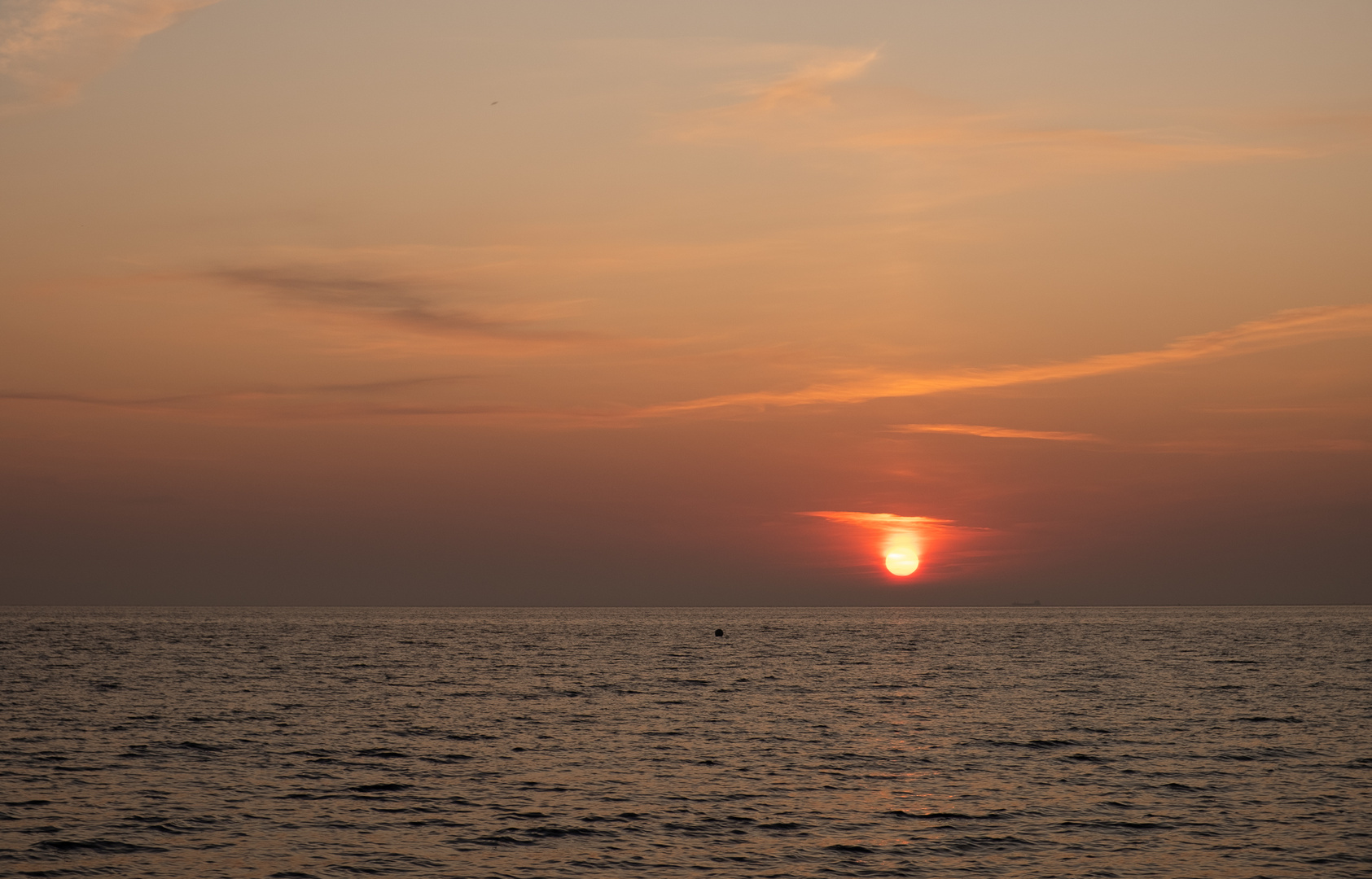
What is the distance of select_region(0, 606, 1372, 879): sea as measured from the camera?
3256cm

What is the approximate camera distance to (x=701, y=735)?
57.2 metres

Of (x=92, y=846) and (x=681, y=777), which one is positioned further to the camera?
(x=681, y=777)

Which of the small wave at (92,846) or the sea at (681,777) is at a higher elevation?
the sea at (681,777)

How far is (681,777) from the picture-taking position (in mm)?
44938

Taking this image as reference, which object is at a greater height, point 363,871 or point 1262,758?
point 1262,758

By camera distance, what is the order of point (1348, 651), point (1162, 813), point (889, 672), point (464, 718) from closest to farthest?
point (1162, 813) → point (464, 718) → point (889, 672) → point (1348, 651)

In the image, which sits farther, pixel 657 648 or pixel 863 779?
pixel 657 648

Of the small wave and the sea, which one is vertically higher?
the sea

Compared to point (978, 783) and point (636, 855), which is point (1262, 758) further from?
point (636, 855)

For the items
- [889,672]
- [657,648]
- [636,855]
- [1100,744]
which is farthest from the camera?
Answer: [657,648]

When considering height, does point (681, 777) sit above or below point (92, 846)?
above

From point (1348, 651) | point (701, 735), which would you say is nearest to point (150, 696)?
point (701, 735)

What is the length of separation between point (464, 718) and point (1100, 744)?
32.4 meters

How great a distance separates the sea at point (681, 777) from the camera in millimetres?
32562
